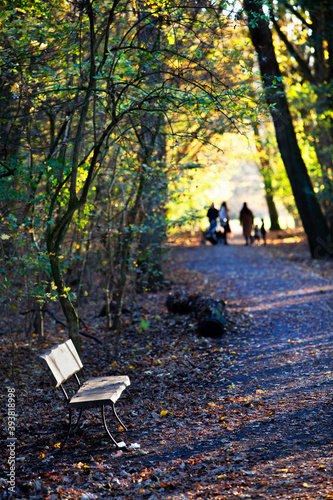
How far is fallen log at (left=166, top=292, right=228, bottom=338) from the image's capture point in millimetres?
10188

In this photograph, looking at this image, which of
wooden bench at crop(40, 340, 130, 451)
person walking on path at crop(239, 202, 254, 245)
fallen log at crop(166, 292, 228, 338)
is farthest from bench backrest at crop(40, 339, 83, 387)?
person walking on path at crop(239, 202, 254, 245)

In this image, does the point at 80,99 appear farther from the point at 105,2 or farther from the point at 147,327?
the point at 147,327

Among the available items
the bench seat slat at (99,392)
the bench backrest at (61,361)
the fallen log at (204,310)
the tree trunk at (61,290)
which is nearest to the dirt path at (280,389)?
the fallen log at (204,310)

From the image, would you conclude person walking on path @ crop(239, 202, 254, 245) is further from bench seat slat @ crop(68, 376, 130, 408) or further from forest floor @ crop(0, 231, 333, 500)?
bench seat slat @ crop(68, 376, 130, 408)

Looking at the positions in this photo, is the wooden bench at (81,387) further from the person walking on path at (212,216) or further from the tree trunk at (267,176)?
the tree trunk at (267,176)

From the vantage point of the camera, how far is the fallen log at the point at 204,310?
401 inches

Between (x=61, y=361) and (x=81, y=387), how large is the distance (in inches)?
16.9

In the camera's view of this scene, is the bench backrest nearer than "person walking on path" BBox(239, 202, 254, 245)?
Yes

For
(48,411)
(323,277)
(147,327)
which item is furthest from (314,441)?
(323,277)

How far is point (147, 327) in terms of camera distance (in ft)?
37.3

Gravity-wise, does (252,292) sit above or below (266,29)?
below

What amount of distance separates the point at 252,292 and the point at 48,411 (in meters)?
8.22

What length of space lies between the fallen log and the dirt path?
0.36 metres

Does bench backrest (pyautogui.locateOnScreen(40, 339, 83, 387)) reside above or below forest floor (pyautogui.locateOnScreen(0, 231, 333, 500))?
above
